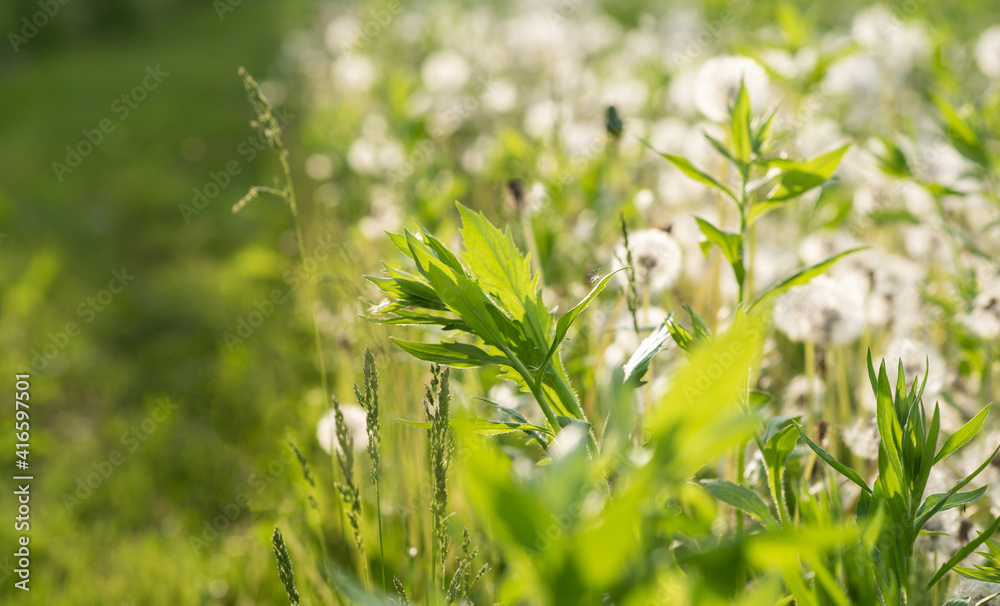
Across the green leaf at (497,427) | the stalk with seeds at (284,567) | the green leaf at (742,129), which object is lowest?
the stalk with seeds at (284,567)

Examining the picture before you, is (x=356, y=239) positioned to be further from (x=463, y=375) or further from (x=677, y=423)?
(x=677, y=423)

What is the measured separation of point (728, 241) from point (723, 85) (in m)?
0.69

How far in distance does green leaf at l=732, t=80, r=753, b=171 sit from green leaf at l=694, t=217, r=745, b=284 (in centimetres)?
20

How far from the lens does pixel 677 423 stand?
1.50 ft

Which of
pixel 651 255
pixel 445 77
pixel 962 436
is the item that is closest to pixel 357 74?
pixel 445 77

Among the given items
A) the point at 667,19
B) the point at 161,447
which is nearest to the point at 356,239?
the point at 161,447

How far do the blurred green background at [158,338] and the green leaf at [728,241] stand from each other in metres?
0.63

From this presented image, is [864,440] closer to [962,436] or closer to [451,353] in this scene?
[962,436]

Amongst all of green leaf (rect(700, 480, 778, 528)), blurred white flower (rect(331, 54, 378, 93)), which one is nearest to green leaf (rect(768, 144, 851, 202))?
green leaf (rect(700, 480, 778, 528))

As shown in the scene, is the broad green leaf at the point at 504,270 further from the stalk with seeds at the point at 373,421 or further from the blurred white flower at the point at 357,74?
the blurred white flower at the point at 357,74

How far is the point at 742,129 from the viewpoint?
115 cm

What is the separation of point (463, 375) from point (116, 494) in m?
1.12

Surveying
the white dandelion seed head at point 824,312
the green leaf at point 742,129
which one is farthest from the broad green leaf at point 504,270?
the white dandelion seed head at point 824,312

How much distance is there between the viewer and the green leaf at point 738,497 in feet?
2.77
